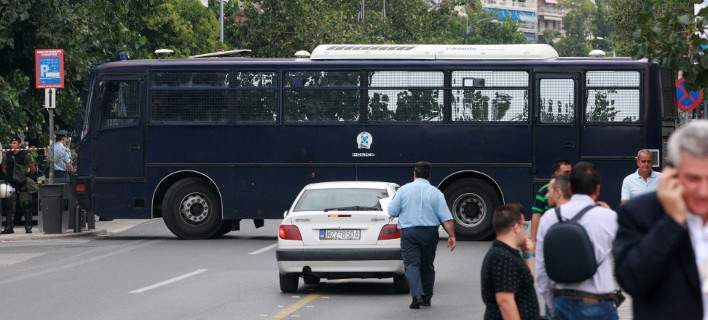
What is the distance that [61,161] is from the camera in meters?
32.0

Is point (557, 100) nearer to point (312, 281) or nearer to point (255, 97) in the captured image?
point (255, 97)

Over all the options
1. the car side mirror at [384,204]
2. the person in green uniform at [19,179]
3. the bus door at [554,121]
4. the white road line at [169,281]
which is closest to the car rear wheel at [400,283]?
the car side mirror at [384,204]

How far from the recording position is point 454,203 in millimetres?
25906

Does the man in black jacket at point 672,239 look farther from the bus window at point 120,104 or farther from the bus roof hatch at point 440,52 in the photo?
the bus window at point 120,104

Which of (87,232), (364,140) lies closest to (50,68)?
(87,232)

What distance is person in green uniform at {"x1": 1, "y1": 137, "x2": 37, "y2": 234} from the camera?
2881cm

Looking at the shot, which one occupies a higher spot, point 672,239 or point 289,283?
point 672,239

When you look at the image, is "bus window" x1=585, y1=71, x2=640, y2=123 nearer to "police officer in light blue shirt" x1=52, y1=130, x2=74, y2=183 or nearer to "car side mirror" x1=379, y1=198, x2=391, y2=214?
"car side mirror" x1=379, y1=198, x2=391, y2=214

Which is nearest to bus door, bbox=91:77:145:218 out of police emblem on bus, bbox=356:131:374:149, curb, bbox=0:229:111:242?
curb, bbox=0:229:111:242

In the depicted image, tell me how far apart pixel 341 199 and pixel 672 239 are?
12708 millimetres

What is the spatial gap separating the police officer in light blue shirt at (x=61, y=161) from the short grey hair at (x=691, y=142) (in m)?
27.3

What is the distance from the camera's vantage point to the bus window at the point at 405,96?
1052 inches

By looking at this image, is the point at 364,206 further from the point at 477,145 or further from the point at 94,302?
the point at 477,145

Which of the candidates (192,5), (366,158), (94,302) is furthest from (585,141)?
(192,5)
